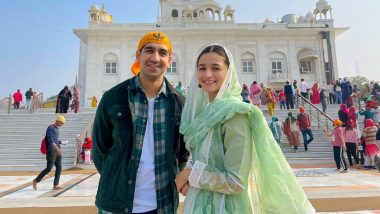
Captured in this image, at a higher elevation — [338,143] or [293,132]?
[293,132]

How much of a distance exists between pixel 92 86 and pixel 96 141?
25.3 metres

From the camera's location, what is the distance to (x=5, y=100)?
16812mm

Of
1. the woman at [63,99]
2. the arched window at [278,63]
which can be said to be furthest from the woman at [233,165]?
the arched window at [278,63]

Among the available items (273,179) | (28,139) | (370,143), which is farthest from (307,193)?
(28,139)

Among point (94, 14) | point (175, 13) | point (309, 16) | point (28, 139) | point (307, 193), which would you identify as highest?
point (175, 13)

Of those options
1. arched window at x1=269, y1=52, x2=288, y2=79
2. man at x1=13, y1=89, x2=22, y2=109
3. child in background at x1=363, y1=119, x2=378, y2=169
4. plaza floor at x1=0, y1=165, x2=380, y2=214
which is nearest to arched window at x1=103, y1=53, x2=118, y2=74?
man at x1=13, y1=89, x2=22, y2=109

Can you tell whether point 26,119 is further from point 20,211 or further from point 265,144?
point 265,144

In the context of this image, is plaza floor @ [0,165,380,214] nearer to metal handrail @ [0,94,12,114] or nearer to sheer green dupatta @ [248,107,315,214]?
sheer green dupatta @ [248,107,315,214]

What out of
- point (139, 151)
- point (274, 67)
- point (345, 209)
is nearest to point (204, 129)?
point (139, 151)

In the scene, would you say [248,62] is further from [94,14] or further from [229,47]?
[94,14]

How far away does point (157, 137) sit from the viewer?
1816mm

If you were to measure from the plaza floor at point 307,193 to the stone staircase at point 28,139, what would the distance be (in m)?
A: 1.27

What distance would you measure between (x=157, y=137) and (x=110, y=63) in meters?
26.2

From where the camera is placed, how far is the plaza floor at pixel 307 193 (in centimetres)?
381
